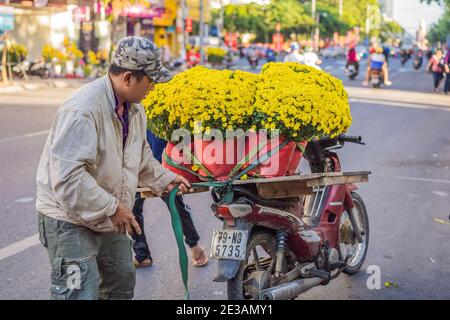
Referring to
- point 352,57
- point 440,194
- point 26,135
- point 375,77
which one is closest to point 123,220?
point 440,194

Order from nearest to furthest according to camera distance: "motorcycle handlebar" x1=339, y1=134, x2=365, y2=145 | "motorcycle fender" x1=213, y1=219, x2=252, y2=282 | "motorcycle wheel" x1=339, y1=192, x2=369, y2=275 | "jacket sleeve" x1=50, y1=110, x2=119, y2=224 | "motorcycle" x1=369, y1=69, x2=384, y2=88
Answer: "jacket sleeve" x1=50, y1=110, x2=119, y2=224 < "motorcycle fender" x1=213, y1=219, x2=252, y2=282 < "motorcycle handlebar" x1=339, y1=134, x2=365, y2=145 < "motorcycle wheel" x1=339, y1=192, x2=369, y2=275 < "motorcycle" x1=369, y1=69, x2=384, y2=88

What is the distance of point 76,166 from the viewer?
3.03 m

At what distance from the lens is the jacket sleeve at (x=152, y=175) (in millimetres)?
3736

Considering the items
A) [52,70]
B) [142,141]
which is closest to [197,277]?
[142,141]

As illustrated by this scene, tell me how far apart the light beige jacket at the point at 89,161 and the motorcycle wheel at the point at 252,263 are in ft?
3.34

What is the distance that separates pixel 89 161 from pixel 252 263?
1656 millimetres

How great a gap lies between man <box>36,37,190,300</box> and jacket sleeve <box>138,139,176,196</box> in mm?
287

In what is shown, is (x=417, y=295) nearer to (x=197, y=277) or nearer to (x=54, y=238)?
(x=197, y=277)

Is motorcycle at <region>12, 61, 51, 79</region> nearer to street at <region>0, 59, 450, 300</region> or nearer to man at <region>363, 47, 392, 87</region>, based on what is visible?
man at <region>363, 47, 392, 87</region>

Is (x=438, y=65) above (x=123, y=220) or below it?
above

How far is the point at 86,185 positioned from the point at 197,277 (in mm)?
2544

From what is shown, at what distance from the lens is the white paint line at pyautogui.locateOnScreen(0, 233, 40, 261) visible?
587 cm

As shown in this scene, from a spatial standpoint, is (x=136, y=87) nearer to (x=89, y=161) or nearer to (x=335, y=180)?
(x=89, y=161)

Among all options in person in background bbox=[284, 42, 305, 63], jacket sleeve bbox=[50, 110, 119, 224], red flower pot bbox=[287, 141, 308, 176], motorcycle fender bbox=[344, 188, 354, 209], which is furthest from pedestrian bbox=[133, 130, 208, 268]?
person in background bbox=[284, 42, 305, 63]
